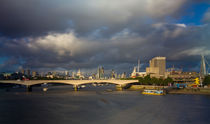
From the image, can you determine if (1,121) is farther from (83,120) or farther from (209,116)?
(209,116)

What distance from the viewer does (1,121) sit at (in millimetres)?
27469

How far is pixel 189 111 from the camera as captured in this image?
3431 cm

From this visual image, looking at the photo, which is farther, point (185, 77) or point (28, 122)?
point (185, 77)

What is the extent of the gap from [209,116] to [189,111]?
4020mm

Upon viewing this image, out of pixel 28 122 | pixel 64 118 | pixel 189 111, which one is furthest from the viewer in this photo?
pixel 189 111

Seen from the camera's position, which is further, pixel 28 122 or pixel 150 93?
pixel 150 93

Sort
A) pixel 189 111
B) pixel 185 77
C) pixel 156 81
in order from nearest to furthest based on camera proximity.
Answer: pixel 189 111
pixel 156 81
pixel 185 77

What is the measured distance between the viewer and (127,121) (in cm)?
2692

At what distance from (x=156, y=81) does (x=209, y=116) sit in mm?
61016

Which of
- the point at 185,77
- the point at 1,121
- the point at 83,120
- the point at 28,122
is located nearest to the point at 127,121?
the point at 83,120

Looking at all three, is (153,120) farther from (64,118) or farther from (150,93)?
(150,93)

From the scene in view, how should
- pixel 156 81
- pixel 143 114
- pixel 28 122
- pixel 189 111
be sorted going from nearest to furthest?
pixel 28 122
pixel 143 114
pixel 189 111
pixel 156 81

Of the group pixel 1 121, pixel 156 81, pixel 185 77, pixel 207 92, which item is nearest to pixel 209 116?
pixel 1 121

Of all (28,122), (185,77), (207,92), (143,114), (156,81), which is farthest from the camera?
(185,77)
